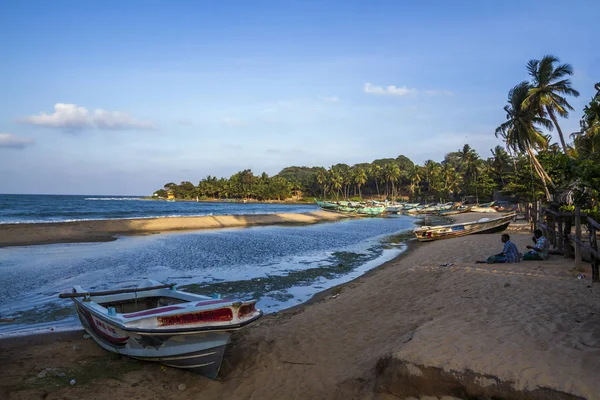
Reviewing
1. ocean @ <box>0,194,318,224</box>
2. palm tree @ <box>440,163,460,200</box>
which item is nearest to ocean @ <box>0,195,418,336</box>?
ocean @ <box>0,194,318,224</box>

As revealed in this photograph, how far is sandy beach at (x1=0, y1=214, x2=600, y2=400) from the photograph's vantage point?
4652 mm

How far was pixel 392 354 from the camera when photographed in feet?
17.8

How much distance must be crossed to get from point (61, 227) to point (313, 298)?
27374mm

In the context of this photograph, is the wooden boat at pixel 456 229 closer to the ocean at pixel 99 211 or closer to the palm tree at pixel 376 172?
the ocean at pixel 99 211

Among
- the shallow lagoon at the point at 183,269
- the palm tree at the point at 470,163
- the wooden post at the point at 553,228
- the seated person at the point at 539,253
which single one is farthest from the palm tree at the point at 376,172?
the seated person at the point at 539,253

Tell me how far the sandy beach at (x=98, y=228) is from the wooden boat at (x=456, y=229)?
2211 centimetres

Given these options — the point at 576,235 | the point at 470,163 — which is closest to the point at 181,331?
the point at 576,235

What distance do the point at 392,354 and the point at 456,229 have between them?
2274 centimetres

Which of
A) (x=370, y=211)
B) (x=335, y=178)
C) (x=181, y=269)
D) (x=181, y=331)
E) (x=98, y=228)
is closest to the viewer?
(x=181, y=331)

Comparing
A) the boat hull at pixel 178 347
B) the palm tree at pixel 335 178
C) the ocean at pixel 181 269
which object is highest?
the palm tree at pixel 335 178

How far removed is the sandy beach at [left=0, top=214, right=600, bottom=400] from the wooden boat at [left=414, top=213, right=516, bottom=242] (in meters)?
14.9

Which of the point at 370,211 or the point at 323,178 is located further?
the point at 323,178

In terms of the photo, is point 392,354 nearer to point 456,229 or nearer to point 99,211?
point 456,229

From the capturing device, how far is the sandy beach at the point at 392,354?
4.65 metres
